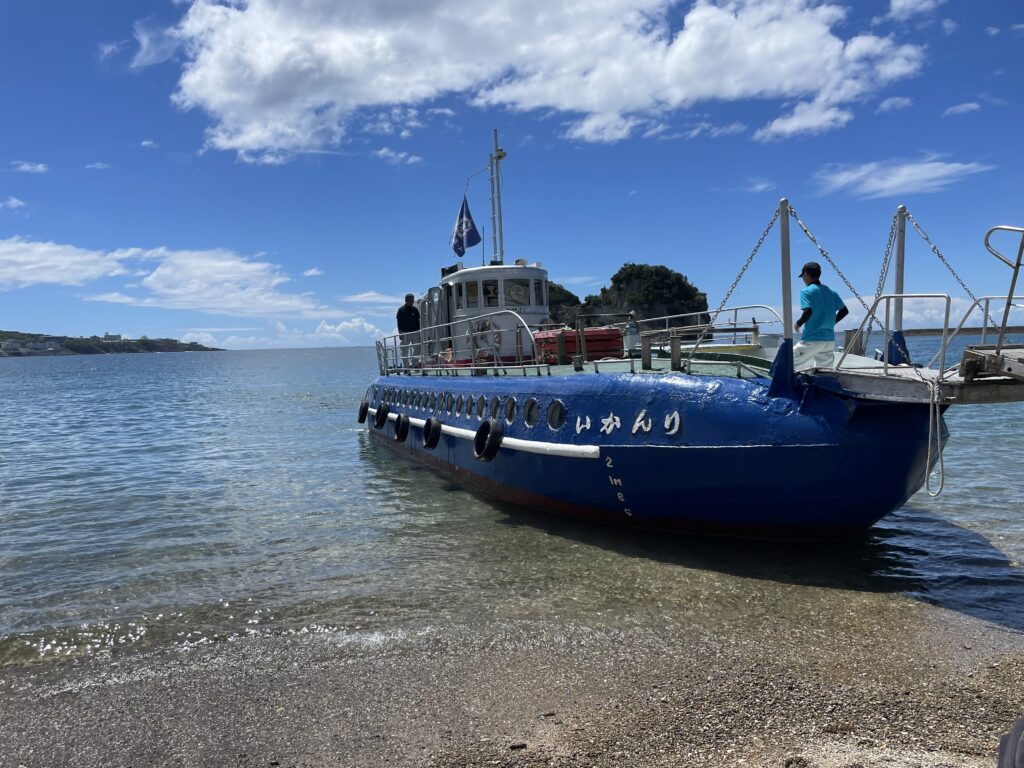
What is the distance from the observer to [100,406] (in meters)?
44.5

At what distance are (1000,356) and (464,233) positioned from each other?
17822 millimetres

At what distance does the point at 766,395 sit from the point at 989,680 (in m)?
3.65

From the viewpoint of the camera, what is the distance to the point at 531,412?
37.4ft

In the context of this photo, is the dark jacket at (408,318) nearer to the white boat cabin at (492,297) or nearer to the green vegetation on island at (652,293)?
the white boat cabin at (492,297)

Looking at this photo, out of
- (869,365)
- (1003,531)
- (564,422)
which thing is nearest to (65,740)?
(564,422)

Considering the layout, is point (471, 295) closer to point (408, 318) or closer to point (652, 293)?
point (408, 318)

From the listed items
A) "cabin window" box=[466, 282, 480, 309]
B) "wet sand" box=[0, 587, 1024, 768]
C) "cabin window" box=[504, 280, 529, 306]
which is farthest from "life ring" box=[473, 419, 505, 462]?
"cabin window" box=[466, 282, 480, 309]

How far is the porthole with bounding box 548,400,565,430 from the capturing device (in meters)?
10.7

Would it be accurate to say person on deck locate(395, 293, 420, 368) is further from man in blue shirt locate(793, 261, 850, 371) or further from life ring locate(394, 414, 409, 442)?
man in blue shirt locate(793, 261, 850, 371)

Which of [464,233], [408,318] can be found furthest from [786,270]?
[464,233]

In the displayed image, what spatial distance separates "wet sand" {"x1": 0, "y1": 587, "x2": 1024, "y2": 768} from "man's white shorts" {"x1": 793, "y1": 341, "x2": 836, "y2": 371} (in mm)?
2700

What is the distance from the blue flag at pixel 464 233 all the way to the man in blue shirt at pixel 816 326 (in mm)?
15267

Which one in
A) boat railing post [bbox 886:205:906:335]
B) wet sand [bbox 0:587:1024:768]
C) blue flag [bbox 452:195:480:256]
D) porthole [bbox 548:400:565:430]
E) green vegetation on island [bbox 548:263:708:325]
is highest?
green vegetation on island [bbox 548:263:708:325]

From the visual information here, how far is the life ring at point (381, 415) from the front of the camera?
68.4 ft
